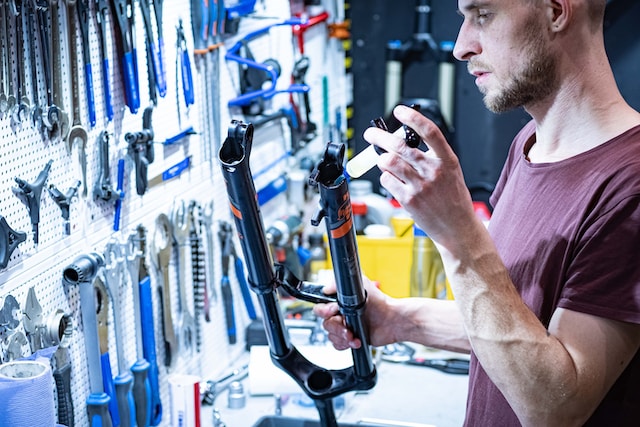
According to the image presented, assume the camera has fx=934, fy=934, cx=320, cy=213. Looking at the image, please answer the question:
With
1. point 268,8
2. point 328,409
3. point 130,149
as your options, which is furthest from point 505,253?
point 268,8

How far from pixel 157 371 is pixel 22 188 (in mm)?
608

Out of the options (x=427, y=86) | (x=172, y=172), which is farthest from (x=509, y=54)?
(x=427, y=86)

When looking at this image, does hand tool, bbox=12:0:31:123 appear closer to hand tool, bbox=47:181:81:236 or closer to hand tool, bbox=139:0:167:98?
hand tool, bbox=47:181:81:236

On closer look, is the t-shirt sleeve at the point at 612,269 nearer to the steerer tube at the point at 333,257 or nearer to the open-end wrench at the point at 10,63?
the steerer tube at the point at 333,257

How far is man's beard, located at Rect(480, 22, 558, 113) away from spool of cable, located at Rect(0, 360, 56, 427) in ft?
2.82

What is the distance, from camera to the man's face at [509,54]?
152 cm

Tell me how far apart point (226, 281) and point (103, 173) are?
678 millimetres

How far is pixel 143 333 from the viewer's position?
2.02m

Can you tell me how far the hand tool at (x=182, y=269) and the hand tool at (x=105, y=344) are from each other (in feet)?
1.09

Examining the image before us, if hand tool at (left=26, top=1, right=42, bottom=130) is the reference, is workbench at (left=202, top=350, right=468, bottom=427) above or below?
below

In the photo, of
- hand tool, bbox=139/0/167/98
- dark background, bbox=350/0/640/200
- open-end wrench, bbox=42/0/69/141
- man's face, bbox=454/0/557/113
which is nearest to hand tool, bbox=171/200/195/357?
hand tool, bbox=139/0/167/98

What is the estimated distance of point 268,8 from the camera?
2.78 m

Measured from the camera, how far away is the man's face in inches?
59.8

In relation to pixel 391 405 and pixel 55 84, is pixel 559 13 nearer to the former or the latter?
pixel 55 84
